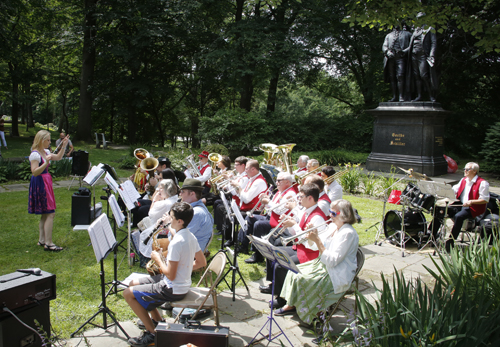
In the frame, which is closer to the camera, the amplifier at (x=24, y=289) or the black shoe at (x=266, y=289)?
the amplifier at (x=24, y=289)

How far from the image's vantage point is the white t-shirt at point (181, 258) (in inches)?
A: 137

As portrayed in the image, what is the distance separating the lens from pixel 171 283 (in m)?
3.52

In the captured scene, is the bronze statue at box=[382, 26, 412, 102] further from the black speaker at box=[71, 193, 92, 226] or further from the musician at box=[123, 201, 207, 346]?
the musician at box=[123, 201, 207, 346]

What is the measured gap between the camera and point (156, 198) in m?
5.86

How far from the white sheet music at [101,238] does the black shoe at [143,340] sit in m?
0.88

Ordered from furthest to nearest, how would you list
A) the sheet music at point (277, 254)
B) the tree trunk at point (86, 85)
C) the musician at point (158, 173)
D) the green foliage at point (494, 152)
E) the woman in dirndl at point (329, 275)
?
the tree trunk at point (86, 85) < the green foliage at point (494, 152) < the musician at point (158, 173) < the woman in dirndl at point (329, 275) < the sheet music at point (277, 254)

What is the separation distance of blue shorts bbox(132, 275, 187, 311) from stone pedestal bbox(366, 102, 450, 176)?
37.2 ft

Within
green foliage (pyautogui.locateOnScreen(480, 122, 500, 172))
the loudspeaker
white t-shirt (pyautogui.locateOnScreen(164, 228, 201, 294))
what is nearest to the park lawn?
the loudspeaker

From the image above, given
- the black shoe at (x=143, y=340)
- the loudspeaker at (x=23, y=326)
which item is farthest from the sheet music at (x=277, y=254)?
the loudspeaker at (x=23, y=326)

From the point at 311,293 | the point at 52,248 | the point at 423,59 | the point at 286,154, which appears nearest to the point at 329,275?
the point at 311,293

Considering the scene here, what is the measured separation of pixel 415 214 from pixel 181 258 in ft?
16.6

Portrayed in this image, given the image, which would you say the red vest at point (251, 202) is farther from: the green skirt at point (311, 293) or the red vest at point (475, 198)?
the red vest at point (475, 198)

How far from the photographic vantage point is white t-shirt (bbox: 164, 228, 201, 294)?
3.48m

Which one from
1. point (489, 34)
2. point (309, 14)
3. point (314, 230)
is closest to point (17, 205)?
point (314, 230)
